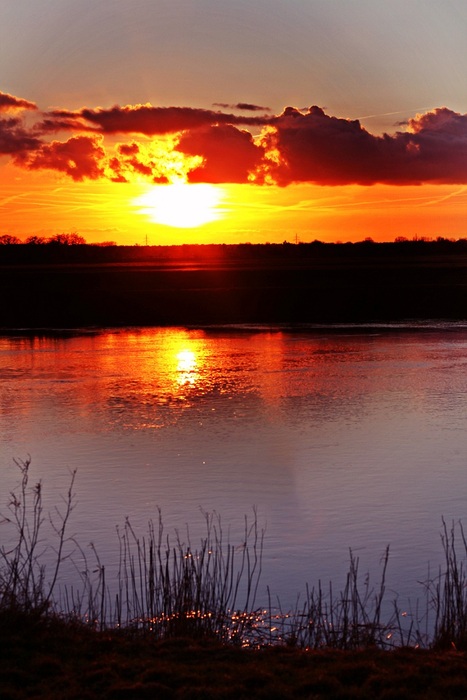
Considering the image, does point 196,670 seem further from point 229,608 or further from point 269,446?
point 269,446

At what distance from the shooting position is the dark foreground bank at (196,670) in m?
6.30

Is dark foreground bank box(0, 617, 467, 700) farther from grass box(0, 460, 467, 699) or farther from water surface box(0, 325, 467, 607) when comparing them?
water surface box(0, 325, 467, 607)

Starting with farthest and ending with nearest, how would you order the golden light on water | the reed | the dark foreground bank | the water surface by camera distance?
the golden light on water, the water surface, the reed, the dark foreground bank

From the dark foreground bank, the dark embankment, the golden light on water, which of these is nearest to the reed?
the dark foreground bank

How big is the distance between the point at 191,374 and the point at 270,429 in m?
7.29

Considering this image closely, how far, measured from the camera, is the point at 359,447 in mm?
14977

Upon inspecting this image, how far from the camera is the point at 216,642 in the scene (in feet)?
24.3

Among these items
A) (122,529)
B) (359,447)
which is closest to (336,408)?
(359,447)

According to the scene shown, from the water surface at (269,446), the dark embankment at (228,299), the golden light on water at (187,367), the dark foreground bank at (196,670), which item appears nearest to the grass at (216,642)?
the dark foreground bank at (196,670)

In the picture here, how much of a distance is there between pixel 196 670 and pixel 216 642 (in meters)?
0.72

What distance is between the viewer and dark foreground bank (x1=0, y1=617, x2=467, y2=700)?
6.30 meters

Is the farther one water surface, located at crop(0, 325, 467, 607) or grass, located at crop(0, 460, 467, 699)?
water surface, located at crop(0, 325, 467, 607)

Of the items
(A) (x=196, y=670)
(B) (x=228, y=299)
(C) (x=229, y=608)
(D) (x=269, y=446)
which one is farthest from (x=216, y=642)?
(B) (x=228, y=299)

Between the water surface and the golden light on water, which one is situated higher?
the golden light on water
